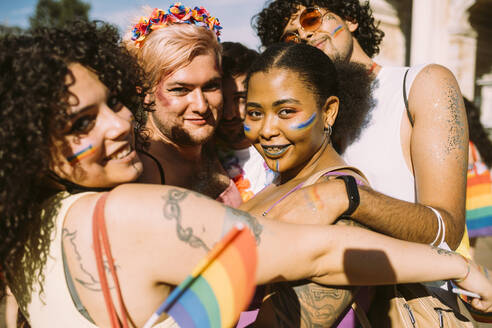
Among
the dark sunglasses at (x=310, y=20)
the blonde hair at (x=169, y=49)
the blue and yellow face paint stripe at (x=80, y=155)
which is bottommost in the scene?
the blue and yellow face paint stripe at (x=80, y=155)

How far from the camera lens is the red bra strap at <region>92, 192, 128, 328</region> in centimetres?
116

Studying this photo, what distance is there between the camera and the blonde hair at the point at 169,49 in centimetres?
278

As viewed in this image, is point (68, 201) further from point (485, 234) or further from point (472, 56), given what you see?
point (472, 56)

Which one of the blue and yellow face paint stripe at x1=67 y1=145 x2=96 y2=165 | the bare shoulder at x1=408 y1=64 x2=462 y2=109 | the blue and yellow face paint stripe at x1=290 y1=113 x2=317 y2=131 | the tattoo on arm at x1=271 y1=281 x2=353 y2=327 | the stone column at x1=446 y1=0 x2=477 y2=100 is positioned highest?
the stone column at x1=446 y1=0 x2=477 y2=100

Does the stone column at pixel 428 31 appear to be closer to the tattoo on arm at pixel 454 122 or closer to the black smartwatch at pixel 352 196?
the tattoo on arm at pixel 454 122

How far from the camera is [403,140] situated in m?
2.38

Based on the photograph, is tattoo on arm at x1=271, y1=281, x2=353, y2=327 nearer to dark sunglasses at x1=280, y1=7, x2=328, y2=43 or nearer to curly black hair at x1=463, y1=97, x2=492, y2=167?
dark sunglasses at x1=280, y1=7, x2=328, y2=43

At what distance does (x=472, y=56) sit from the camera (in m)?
10.1

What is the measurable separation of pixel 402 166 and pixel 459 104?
0.48m

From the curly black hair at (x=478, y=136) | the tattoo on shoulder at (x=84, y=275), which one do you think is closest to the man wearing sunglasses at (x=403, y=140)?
the tattoo on shoulder at (x=84, y=275)

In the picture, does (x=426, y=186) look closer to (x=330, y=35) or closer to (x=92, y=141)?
(x=330, y=35)

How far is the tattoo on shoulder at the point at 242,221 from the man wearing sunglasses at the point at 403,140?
15.8 inches

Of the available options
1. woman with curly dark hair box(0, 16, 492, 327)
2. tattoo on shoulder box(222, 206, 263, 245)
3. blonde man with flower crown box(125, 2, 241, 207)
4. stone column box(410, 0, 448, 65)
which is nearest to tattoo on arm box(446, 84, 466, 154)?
woman with curly dark hair box(0, 16, 492, 327)

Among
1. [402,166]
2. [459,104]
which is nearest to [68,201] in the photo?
[402,166]
